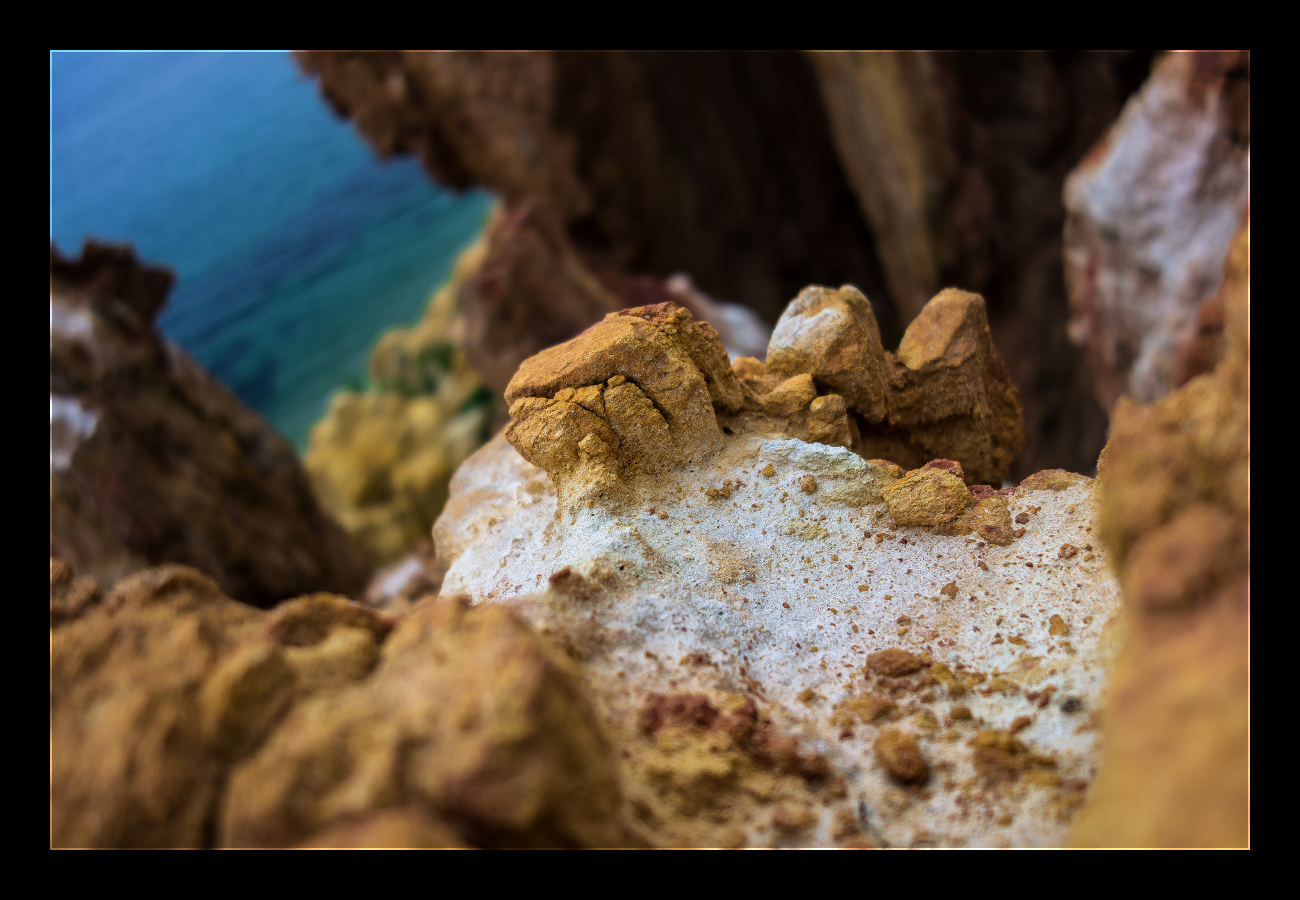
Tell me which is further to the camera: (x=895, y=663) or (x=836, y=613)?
(x=836, y=613)

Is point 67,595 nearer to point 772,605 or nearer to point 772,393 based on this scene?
point 772,605

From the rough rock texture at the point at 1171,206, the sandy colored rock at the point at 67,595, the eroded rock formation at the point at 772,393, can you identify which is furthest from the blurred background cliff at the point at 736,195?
the sandy colored rock at the point at 67,595

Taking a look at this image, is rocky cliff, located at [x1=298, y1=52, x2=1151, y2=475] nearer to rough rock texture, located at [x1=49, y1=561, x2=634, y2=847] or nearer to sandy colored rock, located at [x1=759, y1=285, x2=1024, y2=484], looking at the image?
Result: sandy colored rock, located at [x1=759, y1=285, x2=1024, y2=484]

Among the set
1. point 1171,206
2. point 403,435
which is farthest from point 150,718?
point 403,435

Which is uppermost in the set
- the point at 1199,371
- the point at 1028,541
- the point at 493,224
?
the point at 493,224

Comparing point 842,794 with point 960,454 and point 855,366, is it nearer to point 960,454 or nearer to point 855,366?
point 855,366

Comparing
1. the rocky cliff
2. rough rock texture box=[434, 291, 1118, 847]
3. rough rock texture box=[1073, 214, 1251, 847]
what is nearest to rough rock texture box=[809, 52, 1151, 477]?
the rocky cliff

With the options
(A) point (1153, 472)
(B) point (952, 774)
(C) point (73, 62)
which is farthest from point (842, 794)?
(C) point (73, 62)
